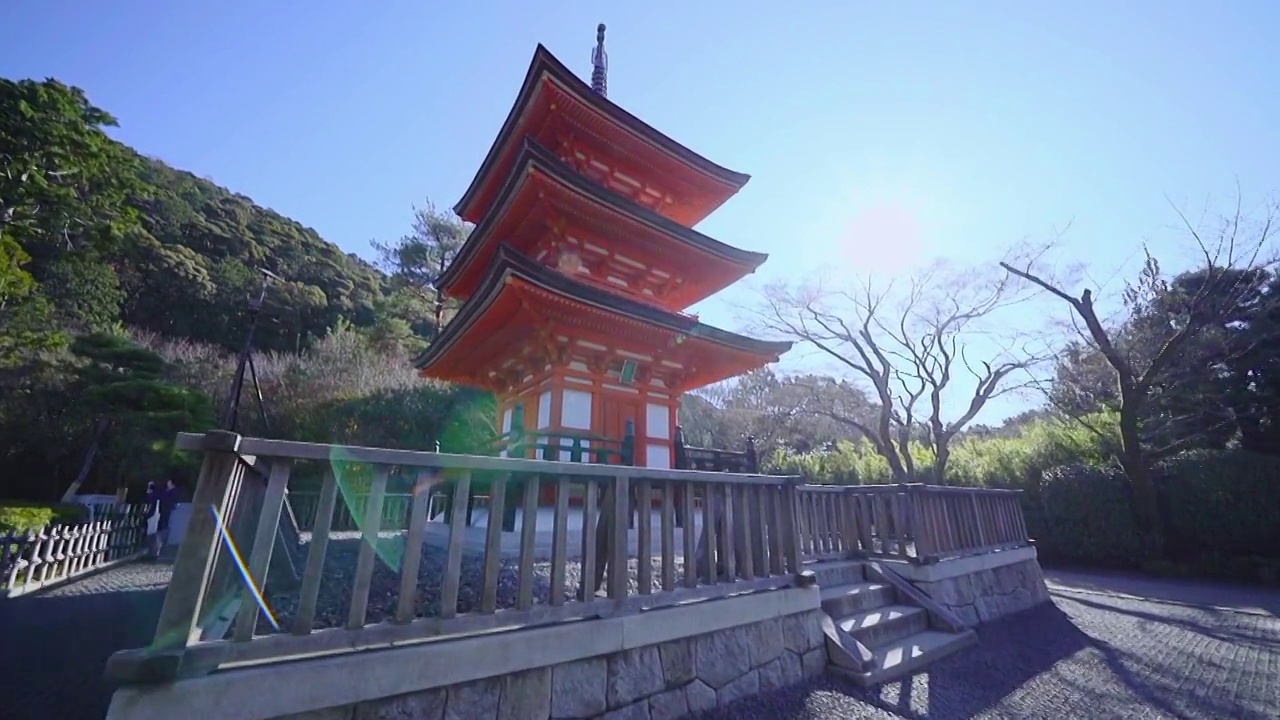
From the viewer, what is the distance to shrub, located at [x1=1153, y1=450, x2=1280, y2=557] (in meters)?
11.2

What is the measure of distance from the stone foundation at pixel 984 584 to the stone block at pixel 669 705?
390 cm

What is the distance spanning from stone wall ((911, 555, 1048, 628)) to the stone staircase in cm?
37

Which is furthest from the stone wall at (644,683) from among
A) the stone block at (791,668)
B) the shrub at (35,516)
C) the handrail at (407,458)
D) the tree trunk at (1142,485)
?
the tree trunk at (1142,485)

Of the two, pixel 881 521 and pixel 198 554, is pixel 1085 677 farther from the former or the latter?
pixel 198 554

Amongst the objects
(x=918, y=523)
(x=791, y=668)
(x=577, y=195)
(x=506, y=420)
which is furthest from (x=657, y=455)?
(x=791, y=668)

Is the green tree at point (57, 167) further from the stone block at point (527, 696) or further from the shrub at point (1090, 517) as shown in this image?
the shrub at point (1090, 517)

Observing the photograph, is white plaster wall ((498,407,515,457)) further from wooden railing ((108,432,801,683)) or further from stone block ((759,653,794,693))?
stone block ((759,653,794,693))

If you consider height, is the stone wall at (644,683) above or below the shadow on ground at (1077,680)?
above

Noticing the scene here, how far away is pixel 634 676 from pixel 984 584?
19.8 ft

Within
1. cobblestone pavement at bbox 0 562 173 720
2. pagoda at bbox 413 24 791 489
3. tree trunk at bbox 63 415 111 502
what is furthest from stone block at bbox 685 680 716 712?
tree trunk at bbox 63 415 111 502

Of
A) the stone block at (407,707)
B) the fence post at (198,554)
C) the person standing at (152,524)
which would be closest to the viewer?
the fence post at (198,554)

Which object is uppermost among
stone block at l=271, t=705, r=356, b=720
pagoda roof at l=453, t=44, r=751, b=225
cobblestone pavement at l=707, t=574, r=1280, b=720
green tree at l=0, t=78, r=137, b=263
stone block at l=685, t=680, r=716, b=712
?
green tree at l=0, t=78, r=137, b=263

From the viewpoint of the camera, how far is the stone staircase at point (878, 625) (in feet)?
13.4

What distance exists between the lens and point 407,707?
2.18 m
